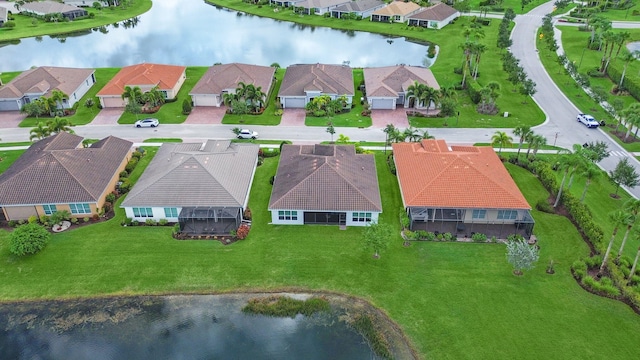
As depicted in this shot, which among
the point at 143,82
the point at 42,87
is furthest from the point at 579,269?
the point at 42,87

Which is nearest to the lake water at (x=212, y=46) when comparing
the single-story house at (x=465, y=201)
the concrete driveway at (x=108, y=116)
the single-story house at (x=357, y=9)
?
the single-story house at (x=357, y=9)

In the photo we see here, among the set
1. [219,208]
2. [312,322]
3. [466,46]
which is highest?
[466,46]

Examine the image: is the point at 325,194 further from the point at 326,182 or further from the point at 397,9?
the point at 397,9

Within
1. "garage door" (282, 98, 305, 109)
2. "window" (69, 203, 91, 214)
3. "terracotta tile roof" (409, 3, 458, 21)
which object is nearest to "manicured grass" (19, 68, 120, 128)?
"window" (69, 203, 91, 214)

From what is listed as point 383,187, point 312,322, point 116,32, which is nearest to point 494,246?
point 383,187

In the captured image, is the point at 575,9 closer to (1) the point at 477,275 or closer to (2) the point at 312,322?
(1) the point at 477,275

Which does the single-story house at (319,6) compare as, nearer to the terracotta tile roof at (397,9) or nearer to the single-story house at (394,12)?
the single-story house at (394,12)
